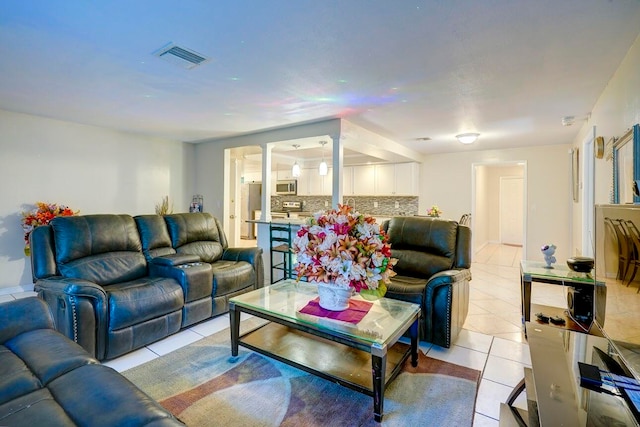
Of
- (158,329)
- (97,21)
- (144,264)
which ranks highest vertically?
(97,21)

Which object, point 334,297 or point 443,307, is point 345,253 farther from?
point 443,307

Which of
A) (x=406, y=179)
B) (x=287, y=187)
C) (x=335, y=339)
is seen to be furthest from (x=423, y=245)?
(x=287, y=187)

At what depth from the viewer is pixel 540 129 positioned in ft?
14.4

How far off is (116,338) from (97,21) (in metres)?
2.15

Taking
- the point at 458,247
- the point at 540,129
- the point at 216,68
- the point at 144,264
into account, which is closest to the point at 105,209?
the point at 144,264

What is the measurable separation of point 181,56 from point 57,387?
81.3 inches

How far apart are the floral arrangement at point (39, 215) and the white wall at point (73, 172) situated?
0.29 feet

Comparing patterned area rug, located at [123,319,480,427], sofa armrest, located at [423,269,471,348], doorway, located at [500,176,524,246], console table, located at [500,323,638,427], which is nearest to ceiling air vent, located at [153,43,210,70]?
patterned area rug, located at [123,319,480,427]

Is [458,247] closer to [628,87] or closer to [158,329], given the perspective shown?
[628,87]

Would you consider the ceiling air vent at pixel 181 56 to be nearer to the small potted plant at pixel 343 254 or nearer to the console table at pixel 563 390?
the small potted plant at pixel 343 254

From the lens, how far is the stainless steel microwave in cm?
771

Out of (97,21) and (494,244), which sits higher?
(97,21)

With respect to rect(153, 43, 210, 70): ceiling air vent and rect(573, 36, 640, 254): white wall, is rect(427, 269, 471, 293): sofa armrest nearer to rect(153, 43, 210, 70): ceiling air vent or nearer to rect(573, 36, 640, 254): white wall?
rect(573, 36, 640, 254): white wall

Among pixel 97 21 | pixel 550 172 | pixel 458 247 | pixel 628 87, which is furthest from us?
pixel 550 172
